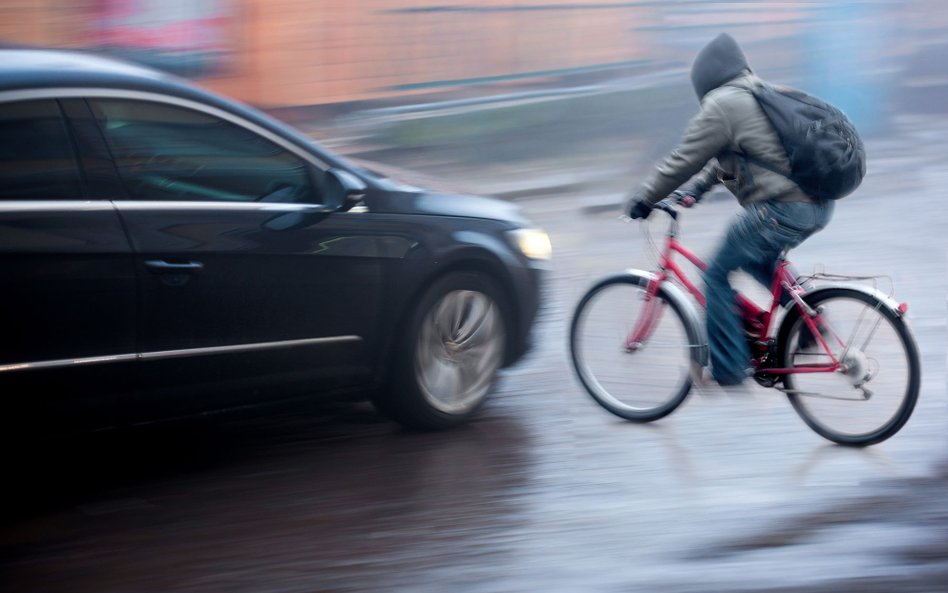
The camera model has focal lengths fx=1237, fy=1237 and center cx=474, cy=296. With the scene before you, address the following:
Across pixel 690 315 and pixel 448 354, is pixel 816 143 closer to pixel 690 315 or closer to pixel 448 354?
pixel 690 315

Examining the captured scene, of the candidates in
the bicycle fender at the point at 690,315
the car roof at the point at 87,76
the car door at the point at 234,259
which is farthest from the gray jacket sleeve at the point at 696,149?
the car roof at the point at 87,76

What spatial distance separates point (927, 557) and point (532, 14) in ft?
42.8

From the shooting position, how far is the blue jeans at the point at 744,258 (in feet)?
17.3

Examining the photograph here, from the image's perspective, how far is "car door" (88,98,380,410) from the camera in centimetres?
465

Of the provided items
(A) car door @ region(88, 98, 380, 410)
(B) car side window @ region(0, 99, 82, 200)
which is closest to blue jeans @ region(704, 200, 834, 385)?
(A) car door @ region(88, 98, 380, 410)

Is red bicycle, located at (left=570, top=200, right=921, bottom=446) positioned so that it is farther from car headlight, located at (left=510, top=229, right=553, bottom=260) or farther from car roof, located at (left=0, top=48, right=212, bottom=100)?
car roof, located at (left=0, top=48, right=212, bottom=100)

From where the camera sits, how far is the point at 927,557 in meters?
4.21

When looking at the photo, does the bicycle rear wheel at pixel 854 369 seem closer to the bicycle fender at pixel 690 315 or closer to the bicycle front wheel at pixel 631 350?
the bicycle fender at pixel 690 315

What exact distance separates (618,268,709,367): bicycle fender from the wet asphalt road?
392 mm

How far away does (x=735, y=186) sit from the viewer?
17.9 feet

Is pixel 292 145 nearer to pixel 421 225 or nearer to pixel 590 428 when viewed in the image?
pixel 421 225

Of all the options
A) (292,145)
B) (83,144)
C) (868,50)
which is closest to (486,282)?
(292,145)

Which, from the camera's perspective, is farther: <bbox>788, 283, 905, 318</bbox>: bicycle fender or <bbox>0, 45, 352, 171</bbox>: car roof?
<bbox>788, 283, 905, 318</bbox>: bicycle fender

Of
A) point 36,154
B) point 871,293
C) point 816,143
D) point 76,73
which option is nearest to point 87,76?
point 76,73
